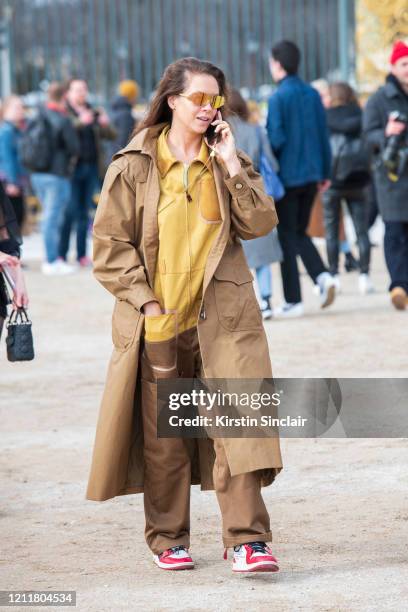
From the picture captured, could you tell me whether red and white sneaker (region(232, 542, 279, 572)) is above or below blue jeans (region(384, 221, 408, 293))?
above

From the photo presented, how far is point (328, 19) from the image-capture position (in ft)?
73.9

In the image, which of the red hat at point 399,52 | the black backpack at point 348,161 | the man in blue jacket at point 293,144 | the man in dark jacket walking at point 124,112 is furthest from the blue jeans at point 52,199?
the red hat at point 399,52

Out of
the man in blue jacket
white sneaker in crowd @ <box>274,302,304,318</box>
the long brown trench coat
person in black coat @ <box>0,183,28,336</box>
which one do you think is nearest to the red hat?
the man in blue jacket

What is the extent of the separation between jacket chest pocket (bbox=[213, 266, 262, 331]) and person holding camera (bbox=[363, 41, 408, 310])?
5207mm

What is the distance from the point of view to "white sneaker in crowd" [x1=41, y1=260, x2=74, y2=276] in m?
14.6

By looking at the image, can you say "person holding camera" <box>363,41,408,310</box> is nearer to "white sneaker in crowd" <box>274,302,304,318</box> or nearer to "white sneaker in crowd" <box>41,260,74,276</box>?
"white sneaker in crowd" <box>274,302,304,318</box>

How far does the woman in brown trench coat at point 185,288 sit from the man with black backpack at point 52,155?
9257mm

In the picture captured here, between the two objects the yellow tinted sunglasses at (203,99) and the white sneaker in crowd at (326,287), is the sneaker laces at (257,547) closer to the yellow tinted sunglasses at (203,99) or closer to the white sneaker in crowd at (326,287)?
the yellow tinted sunglasses at (203,99)

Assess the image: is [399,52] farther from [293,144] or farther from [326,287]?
[326,287]

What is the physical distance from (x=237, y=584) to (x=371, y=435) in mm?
2247

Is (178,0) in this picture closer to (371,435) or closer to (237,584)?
(371,435)

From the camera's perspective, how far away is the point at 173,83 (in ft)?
16.0

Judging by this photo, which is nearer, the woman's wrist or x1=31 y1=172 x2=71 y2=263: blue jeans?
the woman's wrist

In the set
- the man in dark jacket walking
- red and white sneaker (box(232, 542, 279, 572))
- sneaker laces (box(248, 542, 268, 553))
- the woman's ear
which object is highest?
the woman's ear
